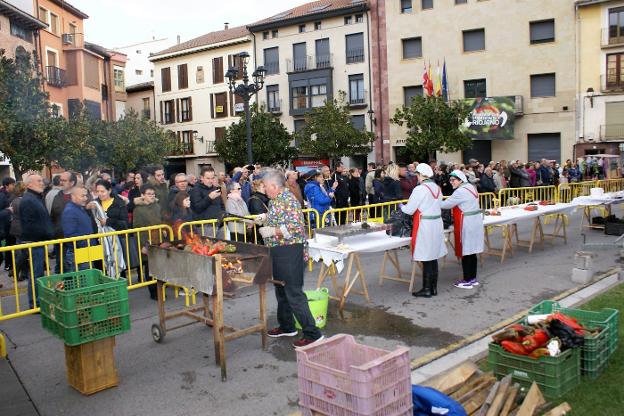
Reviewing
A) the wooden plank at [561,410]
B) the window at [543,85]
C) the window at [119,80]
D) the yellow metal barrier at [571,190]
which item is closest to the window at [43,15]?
the window at [119,80]

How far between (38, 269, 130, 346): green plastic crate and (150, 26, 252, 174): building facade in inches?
1568

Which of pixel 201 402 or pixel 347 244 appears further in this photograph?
pixel 347 244

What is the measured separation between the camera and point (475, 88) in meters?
34.8

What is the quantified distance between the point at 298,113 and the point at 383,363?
3838 cm

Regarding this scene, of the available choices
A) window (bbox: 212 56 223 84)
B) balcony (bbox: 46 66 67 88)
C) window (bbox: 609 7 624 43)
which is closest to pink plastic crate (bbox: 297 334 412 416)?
balcony (bbox: 46 66 67 88)

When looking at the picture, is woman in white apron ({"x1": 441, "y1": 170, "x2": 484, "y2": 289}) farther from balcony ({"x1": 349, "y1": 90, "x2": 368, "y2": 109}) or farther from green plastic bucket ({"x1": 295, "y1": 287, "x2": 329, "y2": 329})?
balcony ({"x1": 349, "y1": 90, "x2": 368, "y2": 109})

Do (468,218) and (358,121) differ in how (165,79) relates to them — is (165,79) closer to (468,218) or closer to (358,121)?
(358,121)

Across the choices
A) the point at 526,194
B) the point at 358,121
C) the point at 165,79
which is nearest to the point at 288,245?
the point at 526,194

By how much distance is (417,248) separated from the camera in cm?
770

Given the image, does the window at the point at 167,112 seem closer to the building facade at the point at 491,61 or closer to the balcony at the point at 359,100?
the balcony at the point at 359,100

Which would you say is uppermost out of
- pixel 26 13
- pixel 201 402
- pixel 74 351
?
pixel 26 13

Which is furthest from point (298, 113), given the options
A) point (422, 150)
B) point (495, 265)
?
point (495, 265)

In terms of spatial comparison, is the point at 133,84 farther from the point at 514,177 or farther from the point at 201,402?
the point at 201,402

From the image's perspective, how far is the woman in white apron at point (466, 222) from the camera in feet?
27.1
